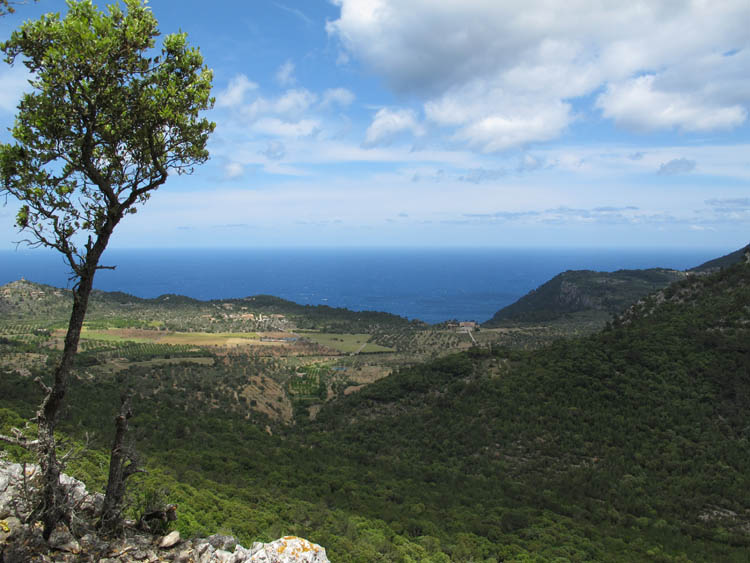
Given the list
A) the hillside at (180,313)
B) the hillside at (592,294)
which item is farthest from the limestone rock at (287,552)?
the hillside at (180,313)

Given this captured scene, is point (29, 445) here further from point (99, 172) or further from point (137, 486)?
point (137, 486)

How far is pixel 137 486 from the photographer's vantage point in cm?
1155

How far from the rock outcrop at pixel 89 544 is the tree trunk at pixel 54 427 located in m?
0.18

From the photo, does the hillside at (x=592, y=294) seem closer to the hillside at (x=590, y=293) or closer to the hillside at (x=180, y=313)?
the hillside at (x=590, y=293)

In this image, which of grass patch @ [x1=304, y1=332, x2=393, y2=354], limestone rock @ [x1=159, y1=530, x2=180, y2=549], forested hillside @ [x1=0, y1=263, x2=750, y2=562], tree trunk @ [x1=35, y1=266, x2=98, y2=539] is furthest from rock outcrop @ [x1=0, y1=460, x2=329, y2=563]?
grass patch @ [x1=304, y1=332, x2=393, y2=354]

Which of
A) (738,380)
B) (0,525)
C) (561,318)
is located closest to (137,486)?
(0,525)

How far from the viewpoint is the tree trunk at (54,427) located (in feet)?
18.8

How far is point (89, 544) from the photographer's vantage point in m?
6.17

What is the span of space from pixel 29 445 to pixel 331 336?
74628 mm

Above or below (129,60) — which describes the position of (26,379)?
below

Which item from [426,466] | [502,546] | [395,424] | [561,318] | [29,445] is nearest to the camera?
[29,445]

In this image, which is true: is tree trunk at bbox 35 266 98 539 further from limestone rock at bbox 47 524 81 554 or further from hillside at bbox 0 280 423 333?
hillside at bbox 0 280 423 333

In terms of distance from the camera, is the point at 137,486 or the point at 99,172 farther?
the point at 137,486

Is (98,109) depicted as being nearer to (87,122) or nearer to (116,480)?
(87,122)
